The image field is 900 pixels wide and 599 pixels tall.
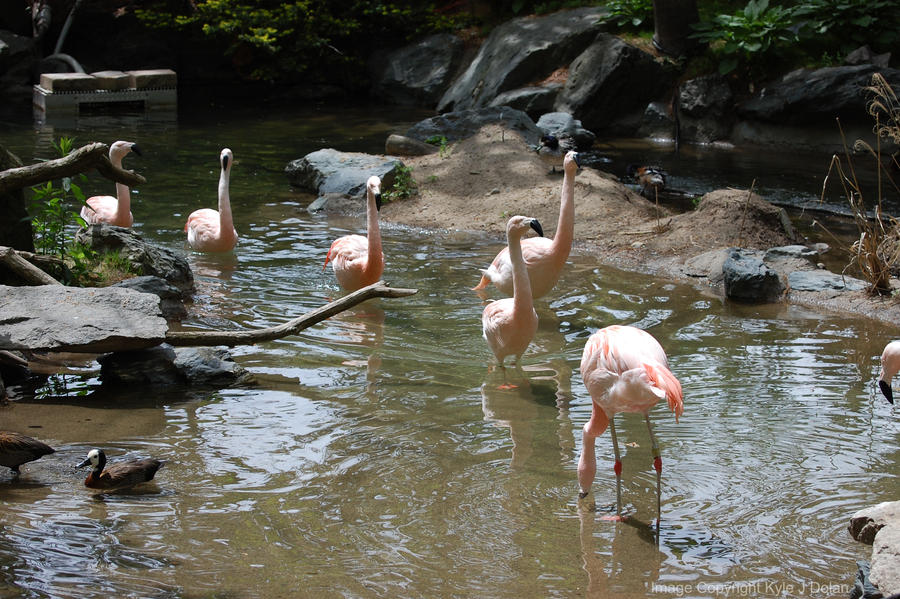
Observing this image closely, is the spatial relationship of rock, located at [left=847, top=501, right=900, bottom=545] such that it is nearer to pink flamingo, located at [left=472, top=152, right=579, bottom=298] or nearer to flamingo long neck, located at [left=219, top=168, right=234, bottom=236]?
pink flamingo, located at [left=472, top=152, right=579, bottom=298]


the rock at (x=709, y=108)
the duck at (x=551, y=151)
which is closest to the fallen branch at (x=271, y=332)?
the duck at (x=551, y=151)

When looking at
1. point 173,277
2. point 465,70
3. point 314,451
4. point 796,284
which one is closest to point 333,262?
point 173,277

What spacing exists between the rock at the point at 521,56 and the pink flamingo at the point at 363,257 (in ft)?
30.4

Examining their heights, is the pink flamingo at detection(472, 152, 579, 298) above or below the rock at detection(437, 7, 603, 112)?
below

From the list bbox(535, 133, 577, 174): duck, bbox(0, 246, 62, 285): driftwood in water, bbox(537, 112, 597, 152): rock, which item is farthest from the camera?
bbox(537, 112, 597, 152): rock

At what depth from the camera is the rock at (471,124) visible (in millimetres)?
13586

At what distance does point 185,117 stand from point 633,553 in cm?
1535

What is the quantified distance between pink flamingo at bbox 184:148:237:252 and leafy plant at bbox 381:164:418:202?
2.90m

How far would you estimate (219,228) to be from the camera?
9.12 meters

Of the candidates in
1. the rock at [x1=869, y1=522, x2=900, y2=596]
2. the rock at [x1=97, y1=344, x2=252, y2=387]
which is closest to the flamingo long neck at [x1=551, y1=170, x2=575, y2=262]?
the rock at [x1=97, y1=344, x2=252, y2=387]

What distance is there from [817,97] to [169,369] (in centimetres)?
1209

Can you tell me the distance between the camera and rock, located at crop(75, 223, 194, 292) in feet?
25.0

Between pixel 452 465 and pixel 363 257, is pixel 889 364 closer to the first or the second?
pixel 452 465

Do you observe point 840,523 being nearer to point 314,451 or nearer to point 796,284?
point 314,451
